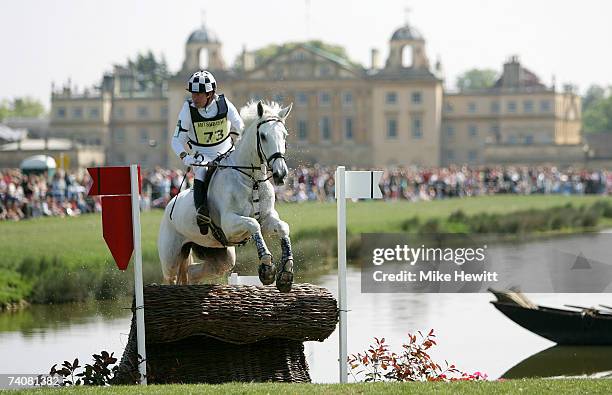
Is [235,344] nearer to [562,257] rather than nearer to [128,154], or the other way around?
[562,257]

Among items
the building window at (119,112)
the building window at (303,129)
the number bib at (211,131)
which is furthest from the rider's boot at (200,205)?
the building window at (119,112)

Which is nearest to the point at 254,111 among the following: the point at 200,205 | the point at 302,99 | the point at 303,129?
the point at 200,205

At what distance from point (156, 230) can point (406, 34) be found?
10262 centimetres

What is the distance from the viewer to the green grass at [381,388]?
9734mm

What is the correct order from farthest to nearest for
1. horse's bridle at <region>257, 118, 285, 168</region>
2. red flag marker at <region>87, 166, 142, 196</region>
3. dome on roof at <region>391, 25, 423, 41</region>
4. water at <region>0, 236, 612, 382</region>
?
1. dome on roof at <region>391, 25, 423, 41</region>
2. water at <region>0, 236, 612, 382</region>
3. horse's bridle at <region>257, 118, 285, 168</region>
4. red flag marker at <region>87, 166, 142, 196</region>

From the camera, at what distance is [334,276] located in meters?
27.5

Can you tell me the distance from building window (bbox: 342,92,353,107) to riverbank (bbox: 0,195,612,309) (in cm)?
7489

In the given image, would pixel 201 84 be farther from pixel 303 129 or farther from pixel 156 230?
pixel 303 129

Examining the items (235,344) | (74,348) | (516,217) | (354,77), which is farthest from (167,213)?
(354,77)

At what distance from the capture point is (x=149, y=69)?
159m

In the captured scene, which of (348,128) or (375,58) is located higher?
(375,58)

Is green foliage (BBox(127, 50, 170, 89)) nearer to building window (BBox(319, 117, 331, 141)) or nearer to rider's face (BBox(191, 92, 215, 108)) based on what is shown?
building window (BBox(319, 117, 331, 141))

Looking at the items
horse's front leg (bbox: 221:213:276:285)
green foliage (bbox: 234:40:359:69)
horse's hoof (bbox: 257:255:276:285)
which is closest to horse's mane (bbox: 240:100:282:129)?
horse's front leg (bbox: 221:213:276:285)

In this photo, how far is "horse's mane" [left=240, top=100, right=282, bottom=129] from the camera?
11.5m
